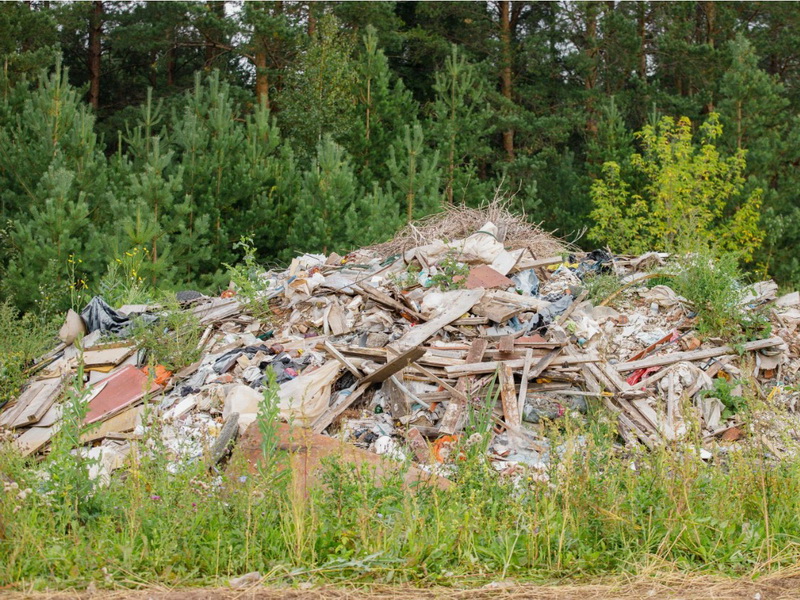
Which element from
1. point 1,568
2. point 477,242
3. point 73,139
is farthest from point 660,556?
point 73,139

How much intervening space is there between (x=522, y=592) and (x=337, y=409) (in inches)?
140

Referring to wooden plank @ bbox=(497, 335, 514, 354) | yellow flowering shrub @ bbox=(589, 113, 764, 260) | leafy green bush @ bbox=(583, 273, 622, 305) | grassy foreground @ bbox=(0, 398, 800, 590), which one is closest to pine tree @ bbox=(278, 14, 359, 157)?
yellow flowering shrub @ bbox=(589, 113, 764, 260)

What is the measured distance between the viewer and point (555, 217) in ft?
74.0

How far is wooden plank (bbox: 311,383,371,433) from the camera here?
6.84 meters

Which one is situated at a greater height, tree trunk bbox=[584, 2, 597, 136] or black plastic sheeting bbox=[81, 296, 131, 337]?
tree trunk bbox=[584, 2, 597, 136]

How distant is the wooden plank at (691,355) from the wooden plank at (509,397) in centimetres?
128

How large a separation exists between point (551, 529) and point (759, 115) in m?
18.8

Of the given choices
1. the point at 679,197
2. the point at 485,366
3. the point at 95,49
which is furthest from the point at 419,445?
the point at 95,49

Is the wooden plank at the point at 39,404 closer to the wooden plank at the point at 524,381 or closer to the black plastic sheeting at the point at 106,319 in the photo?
the black plastic sheeting at the point at 106,319

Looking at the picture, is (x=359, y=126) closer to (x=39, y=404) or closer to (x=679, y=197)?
(x=679, y=197)

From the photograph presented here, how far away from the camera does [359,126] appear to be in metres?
20.3

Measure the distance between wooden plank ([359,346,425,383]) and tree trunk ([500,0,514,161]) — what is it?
17.8 m

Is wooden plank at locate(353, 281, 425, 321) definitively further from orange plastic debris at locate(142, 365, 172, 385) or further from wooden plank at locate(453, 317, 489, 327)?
orange plastic debris at locate(142, 365, 172, 385)

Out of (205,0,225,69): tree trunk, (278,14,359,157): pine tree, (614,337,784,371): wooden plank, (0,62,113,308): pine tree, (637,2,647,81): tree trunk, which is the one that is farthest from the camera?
(637,2,647,81): tree trunk
